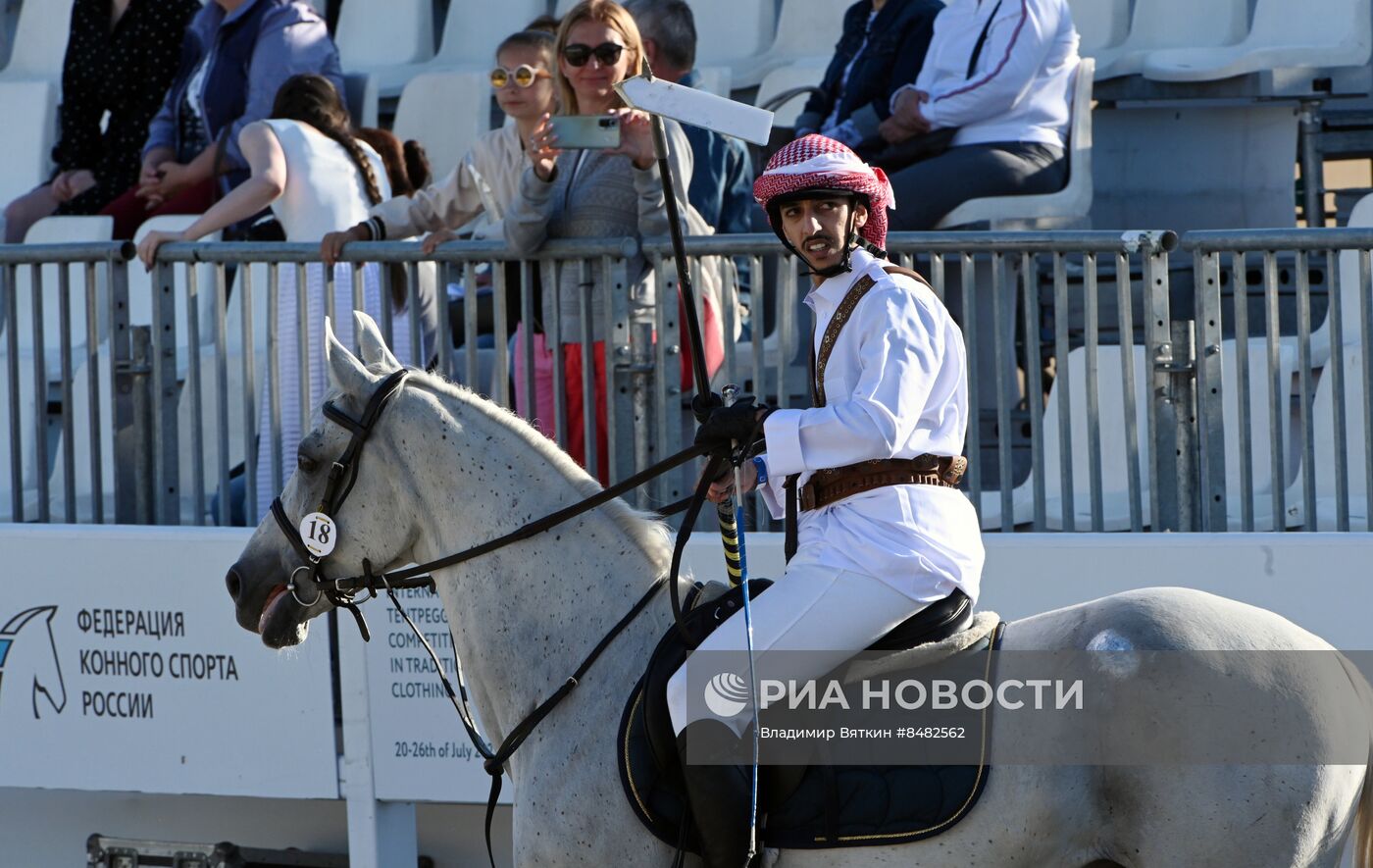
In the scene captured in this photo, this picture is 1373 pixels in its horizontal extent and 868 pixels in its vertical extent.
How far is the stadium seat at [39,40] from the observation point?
38.1 feet

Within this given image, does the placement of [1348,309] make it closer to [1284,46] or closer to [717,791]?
[1284,46]

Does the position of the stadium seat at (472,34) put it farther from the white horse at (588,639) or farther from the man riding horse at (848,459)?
the man riding horse at (848,459)

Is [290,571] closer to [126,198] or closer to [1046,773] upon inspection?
[1046,773]

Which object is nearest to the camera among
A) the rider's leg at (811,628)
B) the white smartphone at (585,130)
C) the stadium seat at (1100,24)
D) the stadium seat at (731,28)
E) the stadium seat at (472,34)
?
the rider's leg at (811,628)

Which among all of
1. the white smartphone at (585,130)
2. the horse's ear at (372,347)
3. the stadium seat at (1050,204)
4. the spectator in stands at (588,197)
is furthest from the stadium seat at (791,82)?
the horse's ear at (372,347)

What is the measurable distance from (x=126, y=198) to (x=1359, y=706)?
7.04m

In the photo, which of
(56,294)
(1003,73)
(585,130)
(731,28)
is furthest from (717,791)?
(731,28)

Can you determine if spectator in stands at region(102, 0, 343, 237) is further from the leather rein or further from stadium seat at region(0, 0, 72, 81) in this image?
the leather rein

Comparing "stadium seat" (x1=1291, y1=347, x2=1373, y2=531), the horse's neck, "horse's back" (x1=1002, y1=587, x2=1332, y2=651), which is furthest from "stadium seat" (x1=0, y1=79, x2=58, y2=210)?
"horse's back" (x1=1002, y1=587, x2=1332, y2=651)

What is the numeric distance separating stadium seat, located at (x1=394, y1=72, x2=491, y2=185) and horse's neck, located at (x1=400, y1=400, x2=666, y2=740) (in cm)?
584

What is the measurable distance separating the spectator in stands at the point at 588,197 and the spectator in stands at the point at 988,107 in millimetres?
1413

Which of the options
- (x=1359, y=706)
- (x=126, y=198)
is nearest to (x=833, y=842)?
(x=1359, y=706)

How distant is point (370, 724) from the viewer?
625 centimetres

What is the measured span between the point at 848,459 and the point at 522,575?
Result: 854mm
